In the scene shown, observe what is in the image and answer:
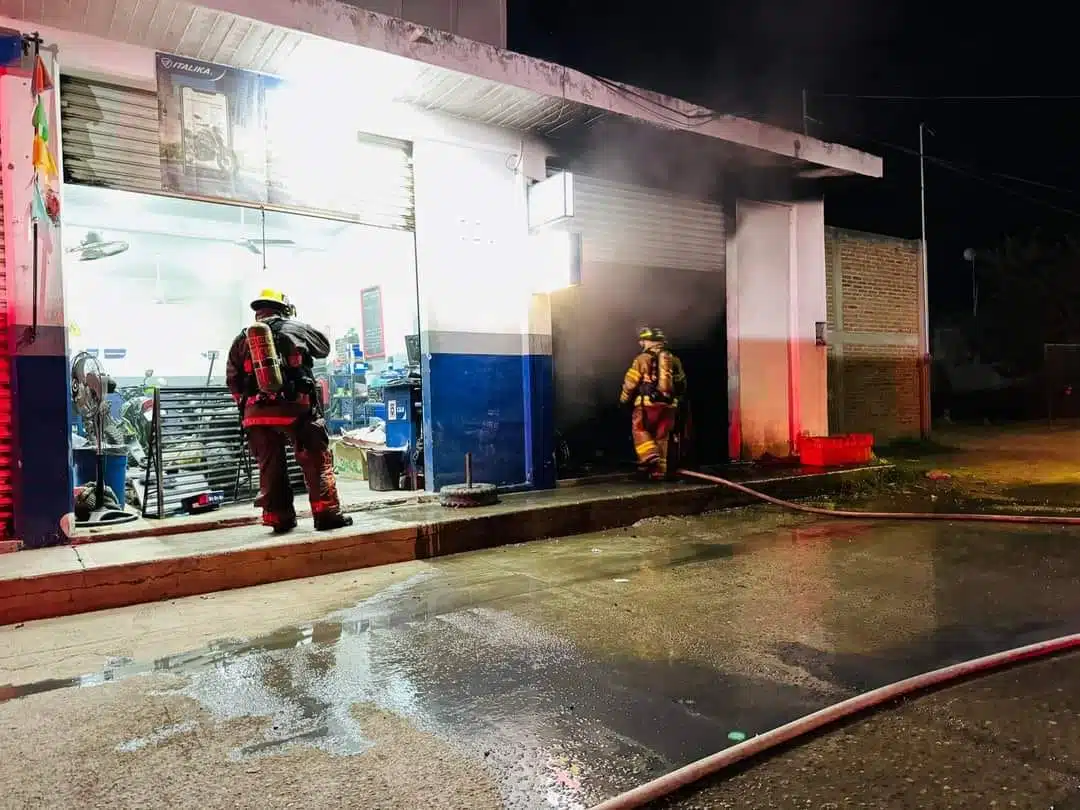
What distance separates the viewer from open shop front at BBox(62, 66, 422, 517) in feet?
23.2

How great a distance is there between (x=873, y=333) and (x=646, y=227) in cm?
673

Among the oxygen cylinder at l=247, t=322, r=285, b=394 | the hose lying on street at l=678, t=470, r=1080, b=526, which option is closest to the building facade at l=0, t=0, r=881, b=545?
the oxygen cylinder at l=247, t=322, r=285, b=394

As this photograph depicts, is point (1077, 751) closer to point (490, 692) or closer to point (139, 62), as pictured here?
point (490, 692)

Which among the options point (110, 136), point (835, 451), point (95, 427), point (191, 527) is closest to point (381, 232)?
point (110, 136)

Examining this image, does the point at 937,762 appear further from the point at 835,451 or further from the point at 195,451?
the point at 835,451

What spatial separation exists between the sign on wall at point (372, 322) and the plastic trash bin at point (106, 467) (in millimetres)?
Result: 4483

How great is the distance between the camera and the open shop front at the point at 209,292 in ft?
23.2

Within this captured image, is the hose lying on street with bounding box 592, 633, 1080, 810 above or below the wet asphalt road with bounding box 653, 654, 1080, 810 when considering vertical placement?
above

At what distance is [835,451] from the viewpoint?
428 inches

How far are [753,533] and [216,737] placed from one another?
562 cm

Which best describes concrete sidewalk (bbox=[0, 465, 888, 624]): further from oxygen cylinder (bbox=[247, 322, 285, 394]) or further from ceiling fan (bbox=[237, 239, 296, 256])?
ceiling fan (bbox=[237, 239, 296, 256])

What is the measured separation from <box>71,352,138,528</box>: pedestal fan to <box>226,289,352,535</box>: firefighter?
1652 mm

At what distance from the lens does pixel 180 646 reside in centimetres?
450

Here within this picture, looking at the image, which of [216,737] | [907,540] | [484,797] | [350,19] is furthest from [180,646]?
[907,540]
